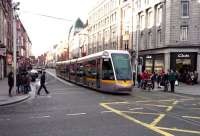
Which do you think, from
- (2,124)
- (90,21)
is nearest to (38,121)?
(2,124)

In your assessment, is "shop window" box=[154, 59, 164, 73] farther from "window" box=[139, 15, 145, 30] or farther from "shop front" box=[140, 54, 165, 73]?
"window" box=[139, 15, 145, 30]

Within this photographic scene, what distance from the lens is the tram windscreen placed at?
2796 centimetres

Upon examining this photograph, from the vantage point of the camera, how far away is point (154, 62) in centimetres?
5531

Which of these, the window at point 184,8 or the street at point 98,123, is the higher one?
the window at point 184,8

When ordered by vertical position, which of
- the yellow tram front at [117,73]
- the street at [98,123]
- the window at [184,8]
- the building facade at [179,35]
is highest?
the window at [184,8]

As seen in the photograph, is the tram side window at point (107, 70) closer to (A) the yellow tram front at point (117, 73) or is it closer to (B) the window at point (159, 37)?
(A) the yellow tram front at point (117, 73)

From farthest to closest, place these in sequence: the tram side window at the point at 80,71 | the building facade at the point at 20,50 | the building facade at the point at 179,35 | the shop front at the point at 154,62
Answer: the building facade at the point at 20,50 → the shop front at the point at 154,62 → the building facade at the point at 179,35 → the tram side window at the point at 80,71

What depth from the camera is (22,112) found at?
17234 millimetres

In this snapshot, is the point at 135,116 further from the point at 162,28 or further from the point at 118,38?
the point at 118,38

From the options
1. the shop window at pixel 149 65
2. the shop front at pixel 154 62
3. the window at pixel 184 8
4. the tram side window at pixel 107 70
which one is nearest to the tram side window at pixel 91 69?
the tram side window at pixel 107 70

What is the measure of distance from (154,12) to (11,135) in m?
45.8

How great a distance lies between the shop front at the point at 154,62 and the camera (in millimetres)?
52938

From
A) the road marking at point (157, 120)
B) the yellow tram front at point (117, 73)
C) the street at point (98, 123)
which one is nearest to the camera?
the street at point (98, 123)

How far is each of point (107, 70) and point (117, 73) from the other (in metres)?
0.93
